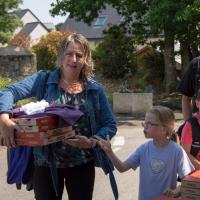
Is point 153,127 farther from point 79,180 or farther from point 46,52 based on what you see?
point 46,52

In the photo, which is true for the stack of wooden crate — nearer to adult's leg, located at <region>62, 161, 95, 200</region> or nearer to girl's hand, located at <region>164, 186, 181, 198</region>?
adult's leg, located at <region>62, 161, 95, 200</region>

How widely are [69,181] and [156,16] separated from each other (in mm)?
14516

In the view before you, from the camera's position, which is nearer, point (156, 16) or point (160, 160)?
point (160, 160)

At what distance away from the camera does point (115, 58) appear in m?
27.2

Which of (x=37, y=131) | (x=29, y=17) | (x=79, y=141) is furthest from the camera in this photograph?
(x=29, y=17)

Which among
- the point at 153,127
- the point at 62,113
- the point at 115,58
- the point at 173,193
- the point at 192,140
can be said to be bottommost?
the point at 173,193

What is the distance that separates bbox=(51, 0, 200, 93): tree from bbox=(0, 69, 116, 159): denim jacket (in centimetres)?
1389

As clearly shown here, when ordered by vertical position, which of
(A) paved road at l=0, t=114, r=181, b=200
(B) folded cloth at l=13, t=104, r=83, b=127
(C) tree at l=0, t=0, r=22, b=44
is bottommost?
(A) paved road at l=0, t=114, r=181, b=200

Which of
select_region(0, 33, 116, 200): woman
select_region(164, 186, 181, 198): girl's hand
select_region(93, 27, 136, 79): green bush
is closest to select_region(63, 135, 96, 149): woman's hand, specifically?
select_region(0, 33, 116, 200): woman

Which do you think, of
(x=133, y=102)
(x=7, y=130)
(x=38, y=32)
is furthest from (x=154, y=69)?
(x=38, y=32)

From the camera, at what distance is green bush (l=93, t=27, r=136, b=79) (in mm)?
26938

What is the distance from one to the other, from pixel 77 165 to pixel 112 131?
1.11ft

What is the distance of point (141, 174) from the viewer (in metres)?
3.62

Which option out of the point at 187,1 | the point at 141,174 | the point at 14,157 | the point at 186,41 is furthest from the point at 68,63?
the point at 186,41
